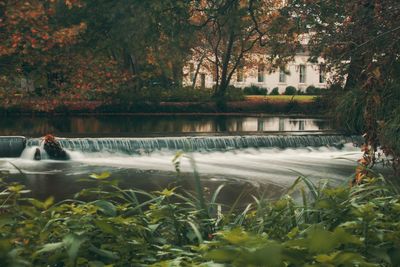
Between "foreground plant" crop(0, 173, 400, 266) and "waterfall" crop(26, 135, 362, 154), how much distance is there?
13.7 meters

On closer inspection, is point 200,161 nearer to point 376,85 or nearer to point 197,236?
point 376,85

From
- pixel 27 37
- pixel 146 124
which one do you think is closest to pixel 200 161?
pixel 27 37

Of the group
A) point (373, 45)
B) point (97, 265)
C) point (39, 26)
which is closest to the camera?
point (97, 265)

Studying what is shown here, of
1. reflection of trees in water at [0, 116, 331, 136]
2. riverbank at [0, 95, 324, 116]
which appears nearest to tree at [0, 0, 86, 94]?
reflection of trees in water at [0, 116, 331, 136]

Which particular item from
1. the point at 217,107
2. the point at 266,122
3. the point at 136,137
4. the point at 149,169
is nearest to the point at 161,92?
the point at 217,107

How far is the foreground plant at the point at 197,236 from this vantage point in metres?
1.97

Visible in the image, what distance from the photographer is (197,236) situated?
293 centimetres

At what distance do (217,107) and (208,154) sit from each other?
46.1 ft

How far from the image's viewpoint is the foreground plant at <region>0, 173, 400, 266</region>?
1966 mm

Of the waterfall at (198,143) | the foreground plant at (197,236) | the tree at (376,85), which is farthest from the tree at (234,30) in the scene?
the foreground plant at (197,236)

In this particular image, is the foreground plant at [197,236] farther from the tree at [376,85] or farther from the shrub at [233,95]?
the shrub at [233,95]

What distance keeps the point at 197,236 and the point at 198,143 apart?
16052 millimetres

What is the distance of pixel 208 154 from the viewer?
18.5 m

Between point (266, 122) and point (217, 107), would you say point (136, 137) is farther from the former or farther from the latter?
point (217, 107)
